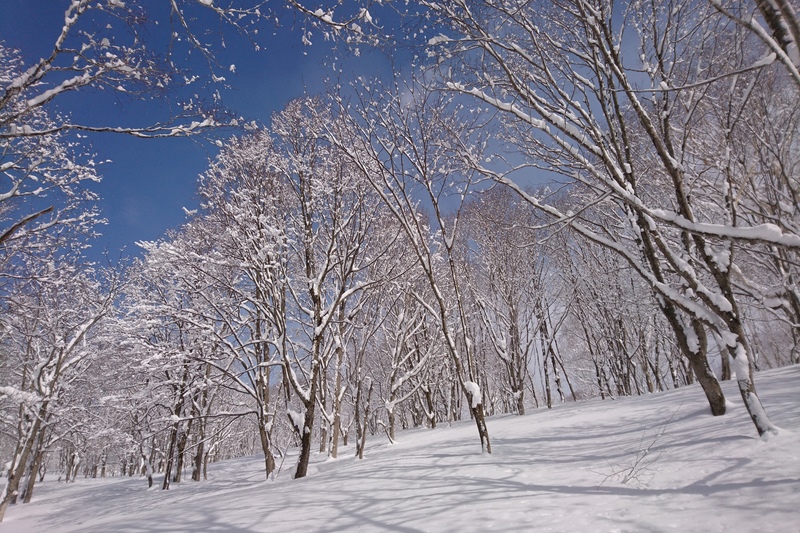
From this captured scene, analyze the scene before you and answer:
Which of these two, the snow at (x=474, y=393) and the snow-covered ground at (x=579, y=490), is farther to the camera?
the snow at (x=474, y=393)

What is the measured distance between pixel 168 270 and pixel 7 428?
20.0 meters

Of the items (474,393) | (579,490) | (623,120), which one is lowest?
(579,490)

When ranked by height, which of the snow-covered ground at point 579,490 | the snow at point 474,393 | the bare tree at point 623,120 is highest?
the bare tree at point 623,120

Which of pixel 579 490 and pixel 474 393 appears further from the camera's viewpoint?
pixel 474 393

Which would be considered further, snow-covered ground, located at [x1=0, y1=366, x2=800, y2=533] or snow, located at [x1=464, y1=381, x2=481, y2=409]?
snow, located at [x1=464, y1=381, x2=481, y2=409]

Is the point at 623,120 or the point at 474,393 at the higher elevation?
the point at 623,120

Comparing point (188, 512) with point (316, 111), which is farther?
point (316, 111)

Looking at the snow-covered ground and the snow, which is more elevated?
the snow

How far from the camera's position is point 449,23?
487cm

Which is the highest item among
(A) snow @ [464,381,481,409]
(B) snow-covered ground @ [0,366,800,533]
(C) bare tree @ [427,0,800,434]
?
(C) bare tree @ [427,0,800,434]

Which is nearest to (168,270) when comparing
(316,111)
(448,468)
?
(316,111)

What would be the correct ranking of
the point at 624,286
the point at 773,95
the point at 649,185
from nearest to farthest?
the point at 773,95
the point at 649,185
the point at 624,286

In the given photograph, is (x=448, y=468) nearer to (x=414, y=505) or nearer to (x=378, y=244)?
(x=414, y=505)

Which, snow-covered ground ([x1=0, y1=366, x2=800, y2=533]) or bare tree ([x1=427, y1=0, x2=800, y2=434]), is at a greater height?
bare tree ([x1=427, y1=0, x2=800, y2=434])
